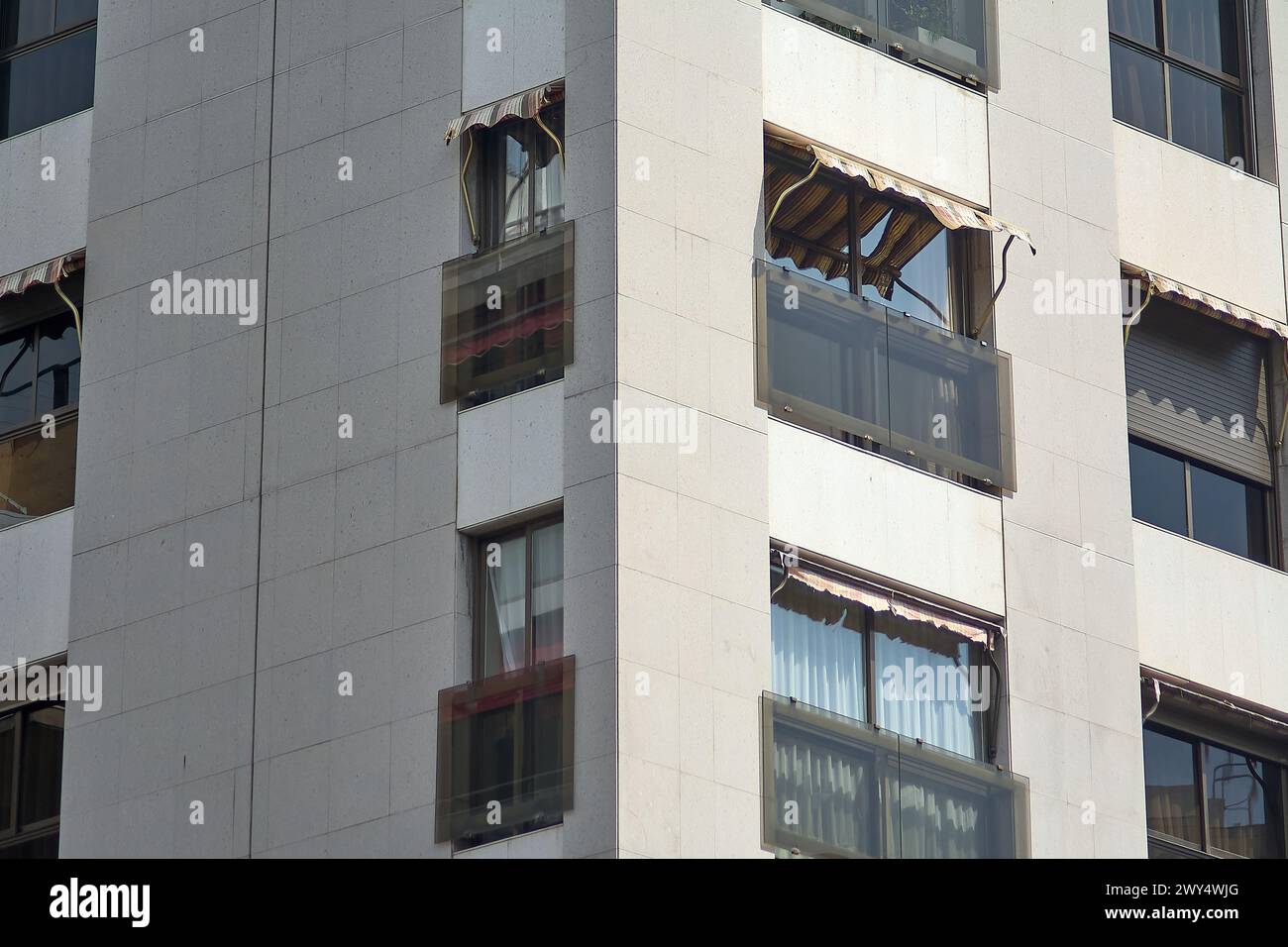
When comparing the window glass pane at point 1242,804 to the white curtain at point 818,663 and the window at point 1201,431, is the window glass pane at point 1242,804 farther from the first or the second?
the white curtain at point 818,663

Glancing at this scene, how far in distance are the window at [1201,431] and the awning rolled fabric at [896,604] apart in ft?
9.93

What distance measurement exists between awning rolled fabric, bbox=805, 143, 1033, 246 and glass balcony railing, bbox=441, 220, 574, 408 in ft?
8.26

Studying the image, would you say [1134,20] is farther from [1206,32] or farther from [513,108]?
[513,108]

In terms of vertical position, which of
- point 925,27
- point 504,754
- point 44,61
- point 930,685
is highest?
point 44,61

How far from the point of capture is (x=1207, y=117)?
31.4 metres

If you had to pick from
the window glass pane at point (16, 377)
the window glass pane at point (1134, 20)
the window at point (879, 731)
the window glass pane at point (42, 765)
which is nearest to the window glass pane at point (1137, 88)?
the window glass pane at point (1134, 20)

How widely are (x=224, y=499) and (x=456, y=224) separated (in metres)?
2.92

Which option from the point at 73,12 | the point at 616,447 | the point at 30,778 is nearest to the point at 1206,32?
the point at 616,447

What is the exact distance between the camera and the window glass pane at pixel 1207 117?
1224 inches

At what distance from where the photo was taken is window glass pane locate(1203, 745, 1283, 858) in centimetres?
2912

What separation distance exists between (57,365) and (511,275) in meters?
5.35

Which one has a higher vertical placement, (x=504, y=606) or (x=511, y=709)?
(x=504, y=606)

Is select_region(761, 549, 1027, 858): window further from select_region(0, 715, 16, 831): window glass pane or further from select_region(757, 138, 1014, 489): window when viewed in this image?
select_region(0, 715, 16, 831): window glass pane


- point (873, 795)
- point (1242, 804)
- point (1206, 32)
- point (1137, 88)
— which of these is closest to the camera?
point (873, 795)
